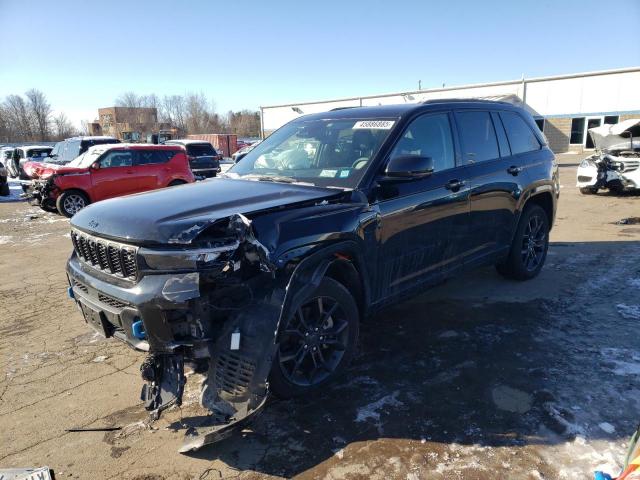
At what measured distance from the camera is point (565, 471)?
8.04ft

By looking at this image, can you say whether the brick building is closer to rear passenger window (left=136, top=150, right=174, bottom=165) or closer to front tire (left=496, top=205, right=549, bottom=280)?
rear passenger window (left=136, top=150, right=174, bottom=165)

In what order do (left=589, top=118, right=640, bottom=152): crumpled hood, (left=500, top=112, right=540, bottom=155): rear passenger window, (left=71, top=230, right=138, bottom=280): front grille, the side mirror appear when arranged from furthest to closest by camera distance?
(left=589, top=118, right=640, bottom=152): crumpled hood → (left=500, top=112, right=540, bottom=155): rear passenger window → the side mirror → (left=71, top=230, right=138, bottom=280): front grille

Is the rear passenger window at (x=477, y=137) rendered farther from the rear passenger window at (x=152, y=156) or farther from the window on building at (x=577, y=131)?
the window on building at (x=577, y=131)

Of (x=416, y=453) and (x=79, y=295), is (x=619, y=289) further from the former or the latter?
(x=79, y=295)

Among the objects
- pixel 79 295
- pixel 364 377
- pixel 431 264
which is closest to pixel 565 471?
pixel 364 377

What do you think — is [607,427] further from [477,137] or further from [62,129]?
[62,129]

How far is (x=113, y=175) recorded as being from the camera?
39.5 feet

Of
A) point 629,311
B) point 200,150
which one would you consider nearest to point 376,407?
point 629,311

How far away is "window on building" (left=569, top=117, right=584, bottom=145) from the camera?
31812 millimetres

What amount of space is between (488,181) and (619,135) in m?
10.6

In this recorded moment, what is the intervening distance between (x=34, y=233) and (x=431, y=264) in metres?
9.60

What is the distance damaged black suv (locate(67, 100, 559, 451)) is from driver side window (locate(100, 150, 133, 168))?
8.95m

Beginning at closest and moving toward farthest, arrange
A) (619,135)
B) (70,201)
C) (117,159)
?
(70,201)
(117,159)
(619,135)

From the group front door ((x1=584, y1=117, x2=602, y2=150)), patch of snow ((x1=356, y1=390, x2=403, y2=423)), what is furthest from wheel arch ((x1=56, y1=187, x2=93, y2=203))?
front door ((x1=584, y1=117, x2=602, y2=150))
